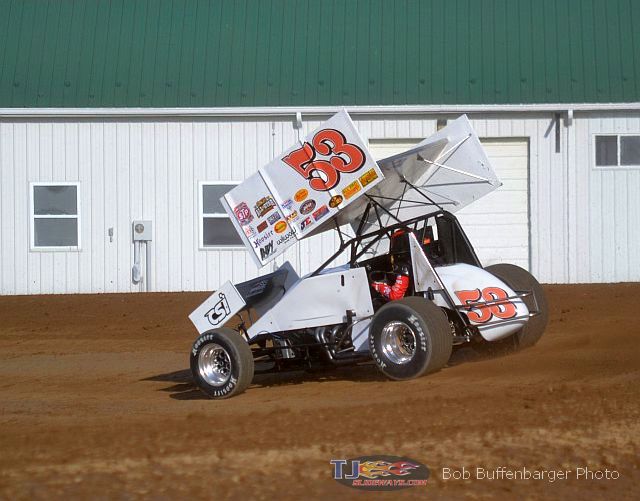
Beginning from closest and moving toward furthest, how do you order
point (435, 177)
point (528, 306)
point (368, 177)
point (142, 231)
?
point (368, 177)
point (528, 306)
point (435, 177)
point (142, 231)

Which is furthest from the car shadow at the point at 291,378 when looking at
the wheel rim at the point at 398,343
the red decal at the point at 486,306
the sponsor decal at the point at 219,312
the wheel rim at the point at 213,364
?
the red decal at the point at 486,306

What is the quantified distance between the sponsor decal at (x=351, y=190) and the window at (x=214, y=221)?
10.8 metres

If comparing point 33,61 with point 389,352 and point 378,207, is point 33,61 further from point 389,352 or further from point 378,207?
point 389,352

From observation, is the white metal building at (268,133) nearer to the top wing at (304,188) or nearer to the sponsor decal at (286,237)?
the top wing at (304,188)

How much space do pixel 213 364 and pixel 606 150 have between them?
484 inches

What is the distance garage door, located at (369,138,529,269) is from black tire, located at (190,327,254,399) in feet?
34.8

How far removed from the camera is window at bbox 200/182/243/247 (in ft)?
70.6

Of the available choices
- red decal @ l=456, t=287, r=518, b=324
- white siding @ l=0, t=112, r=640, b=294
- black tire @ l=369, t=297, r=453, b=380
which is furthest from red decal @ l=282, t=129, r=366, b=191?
white siding @ l=0, t=112, r=640, b=294

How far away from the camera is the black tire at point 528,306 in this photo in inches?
461

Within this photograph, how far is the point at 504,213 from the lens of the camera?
21.2 meters

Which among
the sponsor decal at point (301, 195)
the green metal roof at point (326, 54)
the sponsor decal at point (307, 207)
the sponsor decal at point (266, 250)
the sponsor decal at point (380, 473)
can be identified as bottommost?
the sponsor decal at point (380, 473)

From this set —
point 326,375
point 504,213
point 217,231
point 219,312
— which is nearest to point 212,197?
point 217,231

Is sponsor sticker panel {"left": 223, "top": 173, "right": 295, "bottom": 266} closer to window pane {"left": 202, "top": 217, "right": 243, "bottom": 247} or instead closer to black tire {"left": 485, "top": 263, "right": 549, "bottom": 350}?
black tire {"left": 485, "top": 263, "right": 549, "bottom": 350}

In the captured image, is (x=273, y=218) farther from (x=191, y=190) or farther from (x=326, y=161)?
(x=191, y=190)
